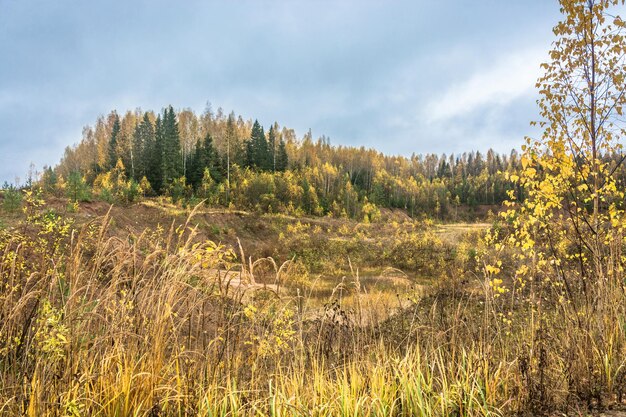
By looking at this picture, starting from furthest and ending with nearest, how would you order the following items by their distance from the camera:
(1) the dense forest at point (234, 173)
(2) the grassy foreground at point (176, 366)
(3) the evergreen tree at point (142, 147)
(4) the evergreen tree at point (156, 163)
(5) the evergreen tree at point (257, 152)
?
1. (5) the evergreen tree at point (257, 152)
2. (3) the evergreen tree at point (142, 147)
3. (4) the evergreen tree at point (156, 163)
4. (1) the dense forest at point (234, 173)
5. (2) the grassy foreground at point (176, 366)

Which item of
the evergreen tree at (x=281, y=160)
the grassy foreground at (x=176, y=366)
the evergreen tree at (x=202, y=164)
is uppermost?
the evergreen tree at (x=281, y=160)

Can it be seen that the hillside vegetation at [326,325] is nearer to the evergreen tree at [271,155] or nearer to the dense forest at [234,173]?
the dense forest at [234,173]

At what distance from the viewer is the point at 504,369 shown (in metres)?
2.56

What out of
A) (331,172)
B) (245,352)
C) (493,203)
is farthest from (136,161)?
(493,203)

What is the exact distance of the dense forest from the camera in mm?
38625

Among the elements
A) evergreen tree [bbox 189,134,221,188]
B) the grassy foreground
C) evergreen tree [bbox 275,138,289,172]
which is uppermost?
evergreen tree [bbox 275,138,289,172]

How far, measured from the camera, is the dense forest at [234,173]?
3862 cm

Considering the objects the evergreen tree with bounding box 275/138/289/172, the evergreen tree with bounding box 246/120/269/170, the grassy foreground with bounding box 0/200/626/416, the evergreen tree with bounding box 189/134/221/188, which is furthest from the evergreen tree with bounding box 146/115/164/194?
the grassy foreground with bounding box 0/200/626/416

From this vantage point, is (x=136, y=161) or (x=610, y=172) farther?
(x=136, y=161)

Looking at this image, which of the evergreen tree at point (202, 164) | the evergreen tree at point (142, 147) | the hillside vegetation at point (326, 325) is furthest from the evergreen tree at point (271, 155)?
the hillside vegetation at point (326, 325)

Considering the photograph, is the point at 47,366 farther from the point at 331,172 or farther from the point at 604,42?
the point at 331,172

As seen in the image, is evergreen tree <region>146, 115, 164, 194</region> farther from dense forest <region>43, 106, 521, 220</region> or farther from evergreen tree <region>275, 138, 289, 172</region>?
evergreen tree <region>275, 138, 289, 172</region>

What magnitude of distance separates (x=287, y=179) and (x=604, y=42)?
42590mm

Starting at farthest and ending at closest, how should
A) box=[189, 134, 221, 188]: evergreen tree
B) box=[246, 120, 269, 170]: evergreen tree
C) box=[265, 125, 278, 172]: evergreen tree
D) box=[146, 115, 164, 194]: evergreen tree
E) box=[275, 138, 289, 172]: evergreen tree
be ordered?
box=[275, 138, 289, 172]: evergreen tree < box=[265, 125, 278, 172]: evergreen tree < box=[246, 120, 269, 170]: evergreen tree < box=[189, 134, 221, 188]: evergreen tree < box=[146, 115, 164, 194]: evergreen tree
